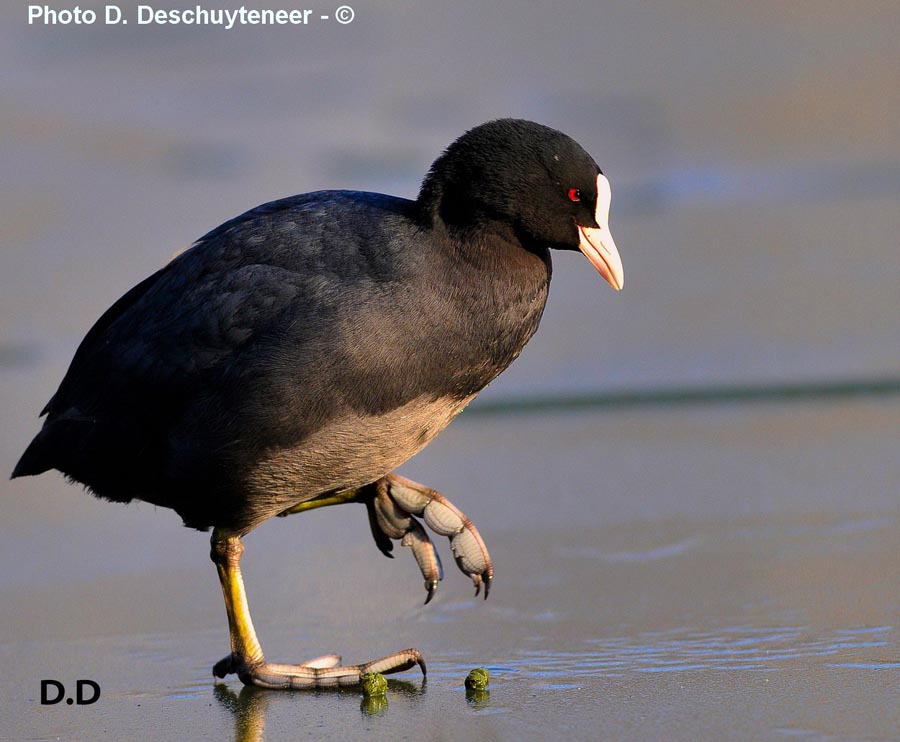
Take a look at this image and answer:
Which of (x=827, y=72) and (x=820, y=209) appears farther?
(x=827, y=72)

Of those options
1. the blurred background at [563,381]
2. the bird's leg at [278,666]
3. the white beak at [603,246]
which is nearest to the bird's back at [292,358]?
the white beak at [603,246]

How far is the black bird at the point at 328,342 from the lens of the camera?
3785 mm

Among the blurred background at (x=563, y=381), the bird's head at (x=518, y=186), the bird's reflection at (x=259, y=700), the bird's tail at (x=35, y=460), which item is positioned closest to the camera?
the bird's reflection at (x=259, y=700)

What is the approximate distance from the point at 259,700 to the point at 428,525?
2.34 ft

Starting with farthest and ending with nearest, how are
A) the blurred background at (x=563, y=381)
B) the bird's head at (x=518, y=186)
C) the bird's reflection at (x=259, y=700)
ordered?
the bird's head at (x=518, y=186) < the blurred background at (x=563, y=381) < the bird's reflection at (x=259, y=700)

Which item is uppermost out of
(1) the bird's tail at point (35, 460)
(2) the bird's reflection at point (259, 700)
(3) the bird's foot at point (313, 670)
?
(1) the bird's tail at point (35, 460)

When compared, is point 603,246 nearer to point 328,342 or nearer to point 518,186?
point 518,186

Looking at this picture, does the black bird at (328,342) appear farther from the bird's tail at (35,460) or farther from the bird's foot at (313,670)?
the bird's tail at (35,460)

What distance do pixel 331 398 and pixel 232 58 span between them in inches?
370

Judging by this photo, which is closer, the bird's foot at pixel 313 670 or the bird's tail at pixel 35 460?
the bird's foot at pixel 313 670

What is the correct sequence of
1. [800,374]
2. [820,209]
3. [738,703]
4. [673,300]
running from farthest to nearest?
[820,209] < [673,300] < [800,374] < [738,703]

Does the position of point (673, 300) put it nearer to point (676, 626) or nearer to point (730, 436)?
point (730, 436)

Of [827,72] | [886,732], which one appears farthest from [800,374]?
[827,72]

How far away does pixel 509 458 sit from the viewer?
19.6ft
